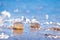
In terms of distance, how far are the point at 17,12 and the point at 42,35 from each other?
38 cm

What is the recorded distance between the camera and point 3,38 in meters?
1.46

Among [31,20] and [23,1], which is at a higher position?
[23,1]

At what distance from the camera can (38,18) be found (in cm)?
149

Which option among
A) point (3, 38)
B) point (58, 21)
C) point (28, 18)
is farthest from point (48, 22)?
point (3, 38)

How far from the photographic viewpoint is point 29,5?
1.50m

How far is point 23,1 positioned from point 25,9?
0.10 m

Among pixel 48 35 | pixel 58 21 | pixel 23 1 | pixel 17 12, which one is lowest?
pixel 48 35

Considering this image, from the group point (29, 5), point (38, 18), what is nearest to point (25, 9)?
point (29, 5)

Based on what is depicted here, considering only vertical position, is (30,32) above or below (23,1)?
below

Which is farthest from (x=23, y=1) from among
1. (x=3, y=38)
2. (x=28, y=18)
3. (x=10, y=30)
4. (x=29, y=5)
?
(x=3, y=38)

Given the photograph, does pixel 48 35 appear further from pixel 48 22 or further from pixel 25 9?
pixel 25 9

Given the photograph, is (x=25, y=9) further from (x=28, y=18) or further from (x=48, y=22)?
(x=48, y=22)

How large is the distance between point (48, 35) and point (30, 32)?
21cm

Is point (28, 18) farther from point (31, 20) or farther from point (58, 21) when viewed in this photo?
point (58, 21)
